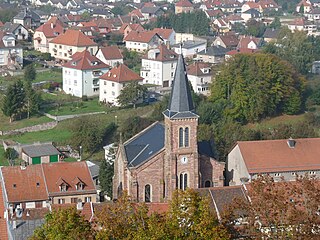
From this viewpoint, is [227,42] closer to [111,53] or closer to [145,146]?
[111,53]

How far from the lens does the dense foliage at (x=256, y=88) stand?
4991cm

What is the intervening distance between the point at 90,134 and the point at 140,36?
32.4 metres

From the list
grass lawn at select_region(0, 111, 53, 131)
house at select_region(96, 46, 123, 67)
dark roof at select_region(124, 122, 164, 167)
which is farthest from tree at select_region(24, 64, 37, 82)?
dark roof at select_region(124, 122, 164, 167)

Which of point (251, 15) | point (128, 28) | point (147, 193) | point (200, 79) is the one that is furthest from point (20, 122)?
point (251, 15)

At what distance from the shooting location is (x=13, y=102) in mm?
51156

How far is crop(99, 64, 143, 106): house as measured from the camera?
54.5m

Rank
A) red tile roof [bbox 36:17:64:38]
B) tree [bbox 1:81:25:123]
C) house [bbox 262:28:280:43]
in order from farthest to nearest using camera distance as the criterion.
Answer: house [bbox 262:28:280:43], red tile roof [bbox 36:17:64:38], tree [bbox 1:81:25:123]

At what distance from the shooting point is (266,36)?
8275cm

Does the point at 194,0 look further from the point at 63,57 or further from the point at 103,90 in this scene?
the point at 103,90

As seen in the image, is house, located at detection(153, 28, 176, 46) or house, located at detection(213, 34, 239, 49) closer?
house, located at detection(153, 28, 176, 46)

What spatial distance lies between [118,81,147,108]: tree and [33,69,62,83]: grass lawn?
34.4 feet

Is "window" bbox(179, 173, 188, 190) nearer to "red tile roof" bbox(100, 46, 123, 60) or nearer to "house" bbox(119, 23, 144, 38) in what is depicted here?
"red tile roof" bbox(100, 46, 123, 60)

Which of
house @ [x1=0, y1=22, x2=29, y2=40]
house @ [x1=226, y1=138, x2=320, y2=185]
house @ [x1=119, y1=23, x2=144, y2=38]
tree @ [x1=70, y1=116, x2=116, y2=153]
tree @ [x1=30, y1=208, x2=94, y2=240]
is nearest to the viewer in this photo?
tree @ [x1=30, y1=208, x2=94, y2=240]

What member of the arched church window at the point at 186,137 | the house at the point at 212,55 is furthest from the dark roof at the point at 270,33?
the arched church window at the point at 186,137
